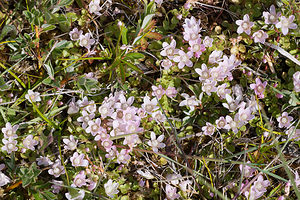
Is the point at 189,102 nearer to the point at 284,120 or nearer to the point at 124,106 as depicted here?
the point at 124,106

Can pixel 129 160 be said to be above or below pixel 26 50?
below

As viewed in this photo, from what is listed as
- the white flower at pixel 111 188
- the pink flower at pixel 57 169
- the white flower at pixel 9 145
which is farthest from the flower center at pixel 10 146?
the white flower at pixel 111 188

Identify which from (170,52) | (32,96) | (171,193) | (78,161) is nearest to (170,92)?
(170,52)

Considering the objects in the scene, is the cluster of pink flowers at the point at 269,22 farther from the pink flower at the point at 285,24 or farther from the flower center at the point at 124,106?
the flower center at the point at 124,106

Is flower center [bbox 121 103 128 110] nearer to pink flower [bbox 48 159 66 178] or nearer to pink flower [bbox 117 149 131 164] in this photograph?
pink flower [bbox 117 149 131 164]

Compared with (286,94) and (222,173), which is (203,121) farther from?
(286,94)

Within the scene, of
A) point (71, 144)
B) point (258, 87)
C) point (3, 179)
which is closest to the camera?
point (3, 179)

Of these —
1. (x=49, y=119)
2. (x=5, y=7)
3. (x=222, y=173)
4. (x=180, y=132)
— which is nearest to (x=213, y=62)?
(x=180, y=132)
